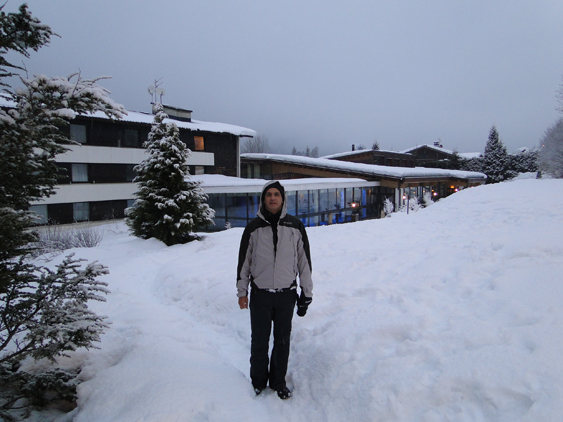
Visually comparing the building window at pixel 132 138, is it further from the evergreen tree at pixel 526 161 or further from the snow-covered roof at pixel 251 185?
the evergreen tree at pixel 526 161

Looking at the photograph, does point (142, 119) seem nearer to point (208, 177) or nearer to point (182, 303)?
point (208, 177)

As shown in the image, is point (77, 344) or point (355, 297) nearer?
point (77, 344)

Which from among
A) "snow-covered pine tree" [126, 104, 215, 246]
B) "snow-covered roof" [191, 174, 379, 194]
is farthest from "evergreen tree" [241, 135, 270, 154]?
"snow-covered pine tree" [126, 104, 215, 246]

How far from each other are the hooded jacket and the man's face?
0.06 meters

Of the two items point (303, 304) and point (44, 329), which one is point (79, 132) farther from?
point (303, 304)

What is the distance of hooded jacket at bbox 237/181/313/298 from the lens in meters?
3.36

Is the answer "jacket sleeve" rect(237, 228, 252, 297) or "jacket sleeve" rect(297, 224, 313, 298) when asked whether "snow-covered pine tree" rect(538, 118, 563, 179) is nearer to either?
"jacket sleeve" rect(297, 224, 313, 298)

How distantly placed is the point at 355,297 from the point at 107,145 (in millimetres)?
21771

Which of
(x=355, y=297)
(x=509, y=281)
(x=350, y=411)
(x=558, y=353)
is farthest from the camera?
(x=355, y=297)

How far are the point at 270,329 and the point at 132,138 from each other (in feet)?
74.6

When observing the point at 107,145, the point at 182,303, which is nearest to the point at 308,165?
the point at 107,145

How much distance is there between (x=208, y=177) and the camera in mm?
24547

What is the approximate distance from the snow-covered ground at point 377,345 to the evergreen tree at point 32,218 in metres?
0.64

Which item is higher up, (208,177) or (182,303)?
(208,177)
